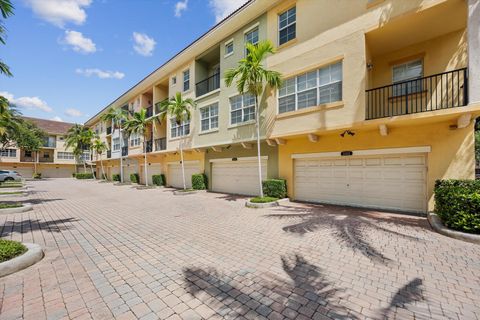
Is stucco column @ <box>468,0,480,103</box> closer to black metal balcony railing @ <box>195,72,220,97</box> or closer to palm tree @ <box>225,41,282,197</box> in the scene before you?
palm tree @ <box>225,41,282,197</box>

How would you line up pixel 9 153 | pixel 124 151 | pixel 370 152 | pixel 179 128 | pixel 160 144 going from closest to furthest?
1. pixel 370 152
2. pixel 179 128
3. pixel 160 144
4. pixel 124 151
5. pixel 9 153

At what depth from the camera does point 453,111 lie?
7.43 meters

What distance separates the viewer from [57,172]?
168ft

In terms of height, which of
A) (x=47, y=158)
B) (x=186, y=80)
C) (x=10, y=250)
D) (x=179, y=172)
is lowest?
(x=10, y=250)

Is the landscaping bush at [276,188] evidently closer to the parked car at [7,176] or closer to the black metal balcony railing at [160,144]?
the black metal balcony railing at [160,144]

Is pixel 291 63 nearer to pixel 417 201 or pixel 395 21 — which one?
pixel 395 21

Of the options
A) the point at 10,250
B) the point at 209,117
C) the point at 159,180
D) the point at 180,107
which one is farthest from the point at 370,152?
the point at 159,180

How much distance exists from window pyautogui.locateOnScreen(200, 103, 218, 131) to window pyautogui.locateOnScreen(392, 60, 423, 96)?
36.1ft

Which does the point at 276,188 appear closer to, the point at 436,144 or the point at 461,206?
the point at 436,144

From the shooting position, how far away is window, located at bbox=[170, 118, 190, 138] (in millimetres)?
18891

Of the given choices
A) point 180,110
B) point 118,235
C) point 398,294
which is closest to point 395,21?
point 398,294

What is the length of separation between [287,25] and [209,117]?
8089 mm

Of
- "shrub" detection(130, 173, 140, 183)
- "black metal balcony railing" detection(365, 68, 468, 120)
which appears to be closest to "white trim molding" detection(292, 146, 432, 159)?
"black metal balcony railing" detection(365, 68, 468, 120)

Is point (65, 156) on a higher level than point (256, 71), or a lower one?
lower
